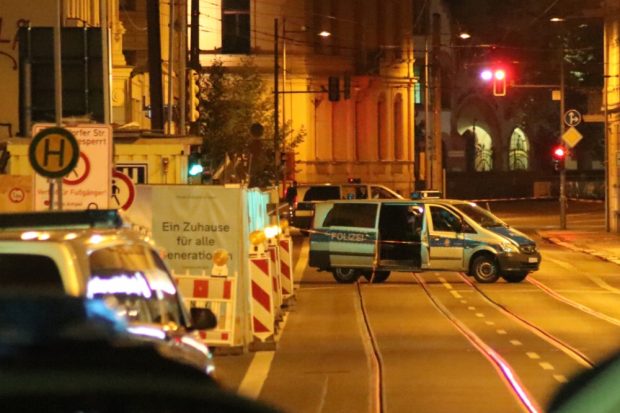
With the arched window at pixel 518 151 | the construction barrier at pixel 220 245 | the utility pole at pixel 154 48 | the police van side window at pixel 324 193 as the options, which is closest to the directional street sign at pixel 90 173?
the construction barrier at pixel 220 245

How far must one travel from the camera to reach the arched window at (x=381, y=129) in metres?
61.1

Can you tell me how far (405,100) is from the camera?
61.7 metres

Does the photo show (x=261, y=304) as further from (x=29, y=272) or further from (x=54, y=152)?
(x=29, y=272)

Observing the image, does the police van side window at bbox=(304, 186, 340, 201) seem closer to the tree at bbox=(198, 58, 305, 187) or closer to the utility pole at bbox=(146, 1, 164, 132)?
the tree at bbox=(198, 58, 305, 187)

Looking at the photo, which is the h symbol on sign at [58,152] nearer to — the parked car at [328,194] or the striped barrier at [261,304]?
the striped barrier at [261,304]

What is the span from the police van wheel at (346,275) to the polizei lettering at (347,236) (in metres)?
0.79

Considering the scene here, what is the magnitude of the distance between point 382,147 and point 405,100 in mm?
2791

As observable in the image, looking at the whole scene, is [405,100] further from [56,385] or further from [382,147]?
[56,385]

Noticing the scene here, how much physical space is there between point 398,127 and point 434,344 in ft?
152

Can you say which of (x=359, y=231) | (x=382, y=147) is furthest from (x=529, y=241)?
(x=382, y=147)

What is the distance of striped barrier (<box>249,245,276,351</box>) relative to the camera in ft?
52.3

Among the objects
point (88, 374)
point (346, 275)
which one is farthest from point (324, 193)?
point (88, 374)

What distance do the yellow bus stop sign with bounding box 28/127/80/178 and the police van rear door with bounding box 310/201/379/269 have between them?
13.0m

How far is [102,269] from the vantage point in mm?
6824
